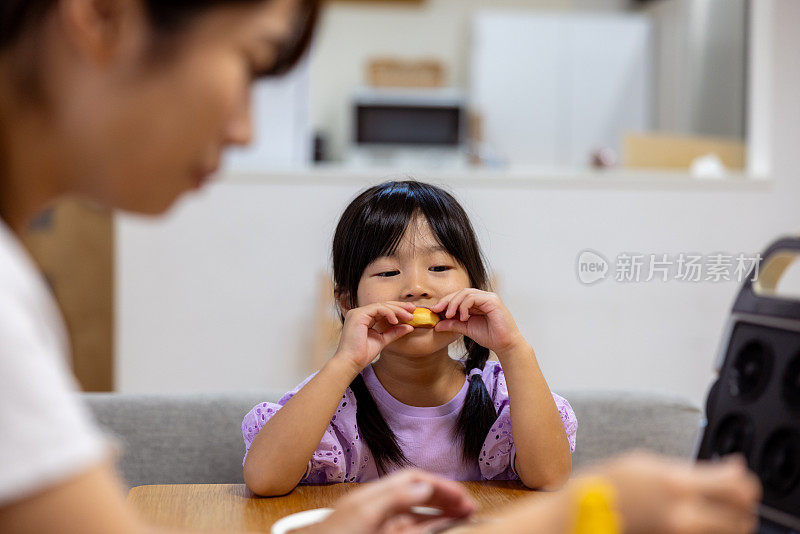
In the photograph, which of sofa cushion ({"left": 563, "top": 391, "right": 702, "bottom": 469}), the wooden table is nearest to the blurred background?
sofa cushion ({"left": 563, "top": 391, "right": 702, "bottom": 469})

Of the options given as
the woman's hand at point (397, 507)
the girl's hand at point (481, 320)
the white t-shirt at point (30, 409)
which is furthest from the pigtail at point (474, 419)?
the white t-shirt at point (30, 409)

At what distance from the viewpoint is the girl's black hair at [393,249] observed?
122cm

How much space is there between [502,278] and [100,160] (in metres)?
2.36

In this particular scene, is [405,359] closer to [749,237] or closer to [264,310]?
[264,310]

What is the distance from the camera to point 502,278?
Answer: 9.14 ft

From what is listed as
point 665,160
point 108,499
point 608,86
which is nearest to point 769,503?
point 108,499

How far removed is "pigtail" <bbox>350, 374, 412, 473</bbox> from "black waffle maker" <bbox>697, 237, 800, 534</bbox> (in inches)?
19.8

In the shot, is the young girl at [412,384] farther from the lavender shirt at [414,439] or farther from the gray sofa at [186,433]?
the gray sofa at [186,433]

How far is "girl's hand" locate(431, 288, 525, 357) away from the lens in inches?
45.3

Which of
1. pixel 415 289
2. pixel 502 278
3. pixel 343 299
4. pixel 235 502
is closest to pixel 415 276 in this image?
pixel 415 289

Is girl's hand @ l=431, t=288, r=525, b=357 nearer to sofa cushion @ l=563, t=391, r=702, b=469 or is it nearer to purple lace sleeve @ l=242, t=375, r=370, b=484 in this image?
purple lace sleeve @ l=242, t=375, r=370, b=484

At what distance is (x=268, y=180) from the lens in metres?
2.69

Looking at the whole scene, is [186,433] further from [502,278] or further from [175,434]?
[502,278]

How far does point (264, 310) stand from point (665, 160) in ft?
6.39
